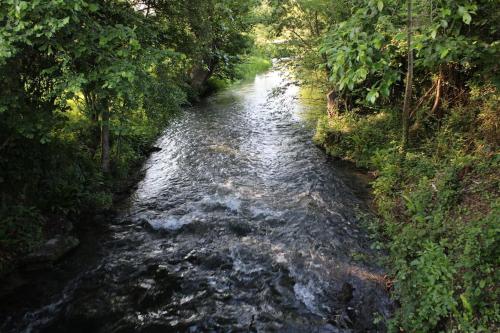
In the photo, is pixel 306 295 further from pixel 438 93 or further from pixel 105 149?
pixel 438 93

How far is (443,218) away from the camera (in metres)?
6.71

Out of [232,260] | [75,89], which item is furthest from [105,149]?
[232,260]

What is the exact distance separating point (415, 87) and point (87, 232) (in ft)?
35.3

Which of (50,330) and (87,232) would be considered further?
(87,232)

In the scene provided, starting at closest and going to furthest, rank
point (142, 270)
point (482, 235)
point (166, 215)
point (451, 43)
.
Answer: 1. point (482, 235)
2. point (451, 43)
3. point (142, 270)
4. point (166, 215)

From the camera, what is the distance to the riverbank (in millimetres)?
5059

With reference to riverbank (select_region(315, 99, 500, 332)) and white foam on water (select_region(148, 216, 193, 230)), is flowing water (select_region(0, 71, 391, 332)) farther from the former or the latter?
riverbank (select_region(315, 99, 500, 332))

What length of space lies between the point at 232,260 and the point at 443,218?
4249mm

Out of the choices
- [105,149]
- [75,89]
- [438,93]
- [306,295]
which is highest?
[75,89]

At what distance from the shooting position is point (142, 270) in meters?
7.76

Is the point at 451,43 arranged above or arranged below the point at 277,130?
above

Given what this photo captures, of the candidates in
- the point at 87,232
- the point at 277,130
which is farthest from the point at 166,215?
the point at 277,130

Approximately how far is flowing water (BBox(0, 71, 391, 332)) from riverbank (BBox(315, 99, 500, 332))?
0.70m

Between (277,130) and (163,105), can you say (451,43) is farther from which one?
(277,130)
